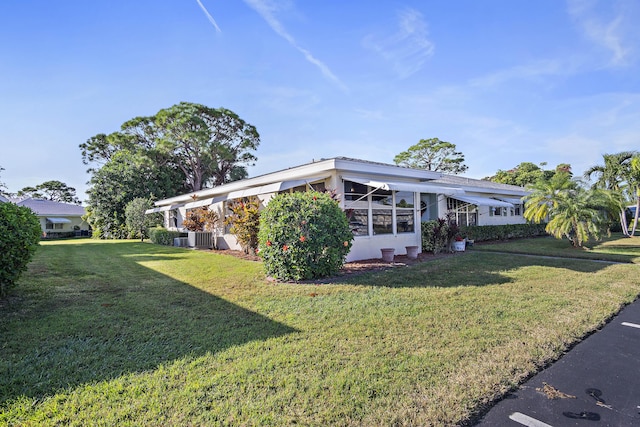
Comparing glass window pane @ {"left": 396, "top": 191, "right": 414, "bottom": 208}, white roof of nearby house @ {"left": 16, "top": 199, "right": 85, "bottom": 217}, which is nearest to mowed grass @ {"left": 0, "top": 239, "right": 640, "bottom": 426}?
glass window pane @ {"left": 396, "top": 191, "right": 414, "bottom": 208}

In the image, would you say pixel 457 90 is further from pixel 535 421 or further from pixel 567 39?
pixel 535 421

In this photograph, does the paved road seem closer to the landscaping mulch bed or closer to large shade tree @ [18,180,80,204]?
the landscaping mulch bed

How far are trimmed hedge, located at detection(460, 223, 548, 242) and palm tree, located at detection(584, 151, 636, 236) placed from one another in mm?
4689

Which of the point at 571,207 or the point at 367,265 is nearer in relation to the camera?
the point at 367,265

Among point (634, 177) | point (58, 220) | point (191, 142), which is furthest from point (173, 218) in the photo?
point (634, 177)

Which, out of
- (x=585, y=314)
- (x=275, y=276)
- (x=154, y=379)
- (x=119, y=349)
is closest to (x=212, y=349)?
(x=154, y=379)

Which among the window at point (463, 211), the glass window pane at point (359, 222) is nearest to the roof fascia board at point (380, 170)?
the glass window pane at point (359, 222)

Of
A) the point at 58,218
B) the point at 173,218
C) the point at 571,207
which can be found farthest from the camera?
the point at 58,218

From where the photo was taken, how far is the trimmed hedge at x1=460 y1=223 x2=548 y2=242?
59.7ft

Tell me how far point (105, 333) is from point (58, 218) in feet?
155

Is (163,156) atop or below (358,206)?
atop

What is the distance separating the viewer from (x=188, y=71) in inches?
596

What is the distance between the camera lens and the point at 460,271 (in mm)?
9281

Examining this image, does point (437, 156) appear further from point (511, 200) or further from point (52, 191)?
point (52, 191)
